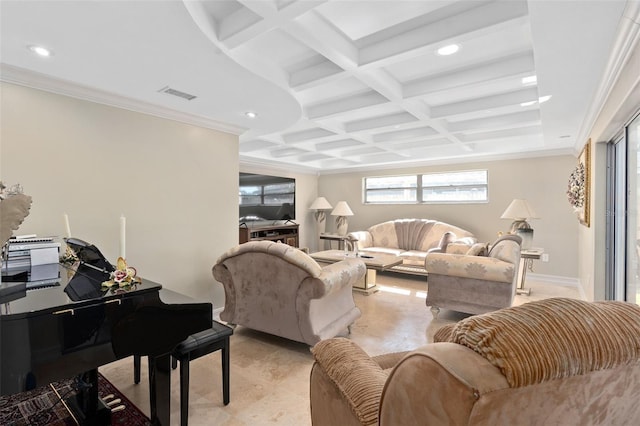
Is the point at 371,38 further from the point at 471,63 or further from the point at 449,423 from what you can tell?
the point at 449,423

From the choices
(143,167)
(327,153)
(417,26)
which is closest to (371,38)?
(417,26)

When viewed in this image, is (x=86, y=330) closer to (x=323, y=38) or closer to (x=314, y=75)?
(x=323, y=38)

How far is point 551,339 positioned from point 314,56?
2333 mm

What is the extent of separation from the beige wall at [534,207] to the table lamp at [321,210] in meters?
1.76

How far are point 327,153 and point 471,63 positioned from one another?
11.3ft

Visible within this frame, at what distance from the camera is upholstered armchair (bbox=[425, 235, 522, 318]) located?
3160mm

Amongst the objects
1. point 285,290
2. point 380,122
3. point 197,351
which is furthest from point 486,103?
point 197,351

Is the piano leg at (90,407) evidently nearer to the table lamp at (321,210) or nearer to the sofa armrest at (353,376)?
the sofa armrest at (353,376)

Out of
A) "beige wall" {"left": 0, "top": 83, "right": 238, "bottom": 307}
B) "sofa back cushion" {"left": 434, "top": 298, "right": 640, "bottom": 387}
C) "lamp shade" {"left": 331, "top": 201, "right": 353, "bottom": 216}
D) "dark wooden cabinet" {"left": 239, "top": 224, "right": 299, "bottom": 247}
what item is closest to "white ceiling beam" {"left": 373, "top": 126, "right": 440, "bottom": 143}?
"beige wall" {"left": 0, "top": 83, "right": 238, "bottom": 307}

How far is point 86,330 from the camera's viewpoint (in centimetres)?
129

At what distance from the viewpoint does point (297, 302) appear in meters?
2.55

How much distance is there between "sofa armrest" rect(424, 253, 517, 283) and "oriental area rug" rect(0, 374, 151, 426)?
9.58 feet

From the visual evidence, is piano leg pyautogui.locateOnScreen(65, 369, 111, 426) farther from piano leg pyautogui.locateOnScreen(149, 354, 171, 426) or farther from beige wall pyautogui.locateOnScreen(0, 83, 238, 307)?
beige wall pyautogui.locateOnScreen(0, 83, 238, 307)

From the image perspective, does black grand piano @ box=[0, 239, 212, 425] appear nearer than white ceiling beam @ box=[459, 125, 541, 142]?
Yes
